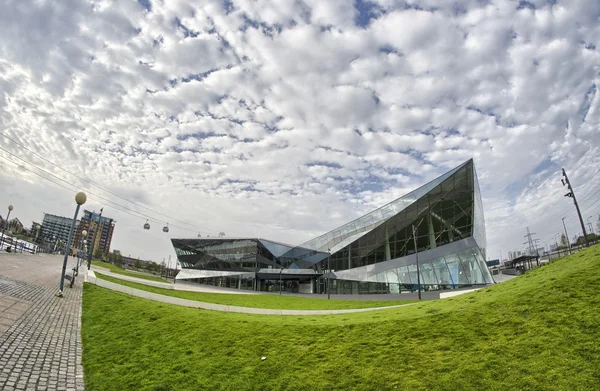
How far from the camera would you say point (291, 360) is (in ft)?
28.6

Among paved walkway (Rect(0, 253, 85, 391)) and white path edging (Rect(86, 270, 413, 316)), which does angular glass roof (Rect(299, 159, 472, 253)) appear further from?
paved walkway (Rect(0, 253, 85, 391))

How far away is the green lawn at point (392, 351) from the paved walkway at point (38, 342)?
0.57 m

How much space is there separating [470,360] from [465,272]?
36.4 meters

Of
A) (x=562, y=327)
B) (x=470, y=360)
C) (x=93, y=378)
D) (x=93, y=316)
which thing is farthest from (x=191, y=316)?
(x=562, y=327)

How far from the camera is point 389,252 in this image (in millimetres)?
52719

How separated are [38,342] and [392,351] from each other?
11404 millimetres

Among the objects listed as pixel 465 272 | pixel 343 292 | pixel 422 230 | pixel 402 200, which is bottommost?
pixel 343 292

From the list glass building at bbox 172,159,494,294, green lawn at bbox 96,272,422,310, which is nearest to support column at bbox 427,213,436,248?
glass building at bbox 172,159,494,294

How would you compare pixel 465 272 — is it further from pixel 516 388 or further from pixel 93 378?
pixel 93 378

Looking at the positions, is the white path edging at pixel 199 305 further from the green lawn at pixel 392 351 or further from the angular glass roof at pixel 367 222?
the angular glass roof at pixel 367 222

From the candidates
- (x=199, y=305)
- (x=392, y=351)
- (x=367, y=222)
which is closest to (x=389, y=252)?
(x=367, y=222)

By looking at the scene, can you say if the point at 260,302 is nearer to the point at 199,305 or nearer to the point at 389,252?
the point at 199,305

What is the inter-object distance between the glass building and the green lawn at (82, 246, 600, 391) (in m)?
25.0

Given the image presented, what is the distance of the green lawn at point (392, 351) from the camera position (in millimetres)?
6516
